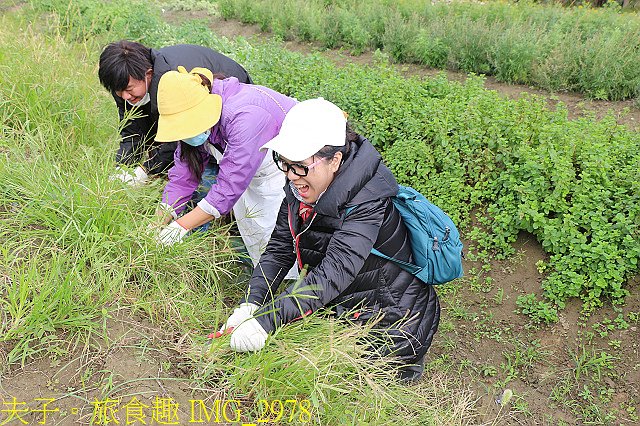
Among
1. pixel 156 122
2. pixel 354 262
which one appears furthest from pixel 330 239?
pixel 156 122

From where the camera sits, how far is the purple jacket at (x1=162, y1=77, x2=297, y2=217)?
283 cm

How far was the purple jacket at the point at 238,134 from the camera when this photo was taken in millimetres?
2832

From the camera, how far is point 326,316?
2596 mm

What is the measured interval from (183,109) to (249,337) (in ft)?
3.89

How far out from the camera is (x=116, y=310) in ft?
8.01

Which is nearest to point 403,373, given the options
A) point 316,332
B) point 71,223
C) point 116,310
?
point 316,332

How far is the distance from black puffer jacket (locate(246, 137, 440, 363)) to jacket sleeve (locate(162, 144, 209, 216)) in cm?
92

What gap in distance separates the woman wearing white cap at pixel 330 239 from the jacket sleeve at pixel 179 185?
92 cm

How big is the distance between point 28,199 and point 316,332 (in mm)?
1565

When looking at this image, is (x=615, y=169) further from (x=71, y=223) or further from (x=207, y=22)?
(x=207, y=22)

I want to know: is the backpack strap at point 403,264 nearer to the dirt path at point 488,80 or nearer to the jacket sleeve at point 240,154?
the jacket sleeve at point 240,154

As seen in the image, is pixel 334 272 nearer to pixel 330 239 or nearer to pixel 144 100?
pixel 330 239

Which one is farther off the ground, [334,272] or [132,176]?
[334,272]

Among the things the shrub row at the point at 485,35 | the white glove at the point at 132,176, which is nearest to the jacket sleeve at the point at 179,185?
the white glove at the point at 132,176
